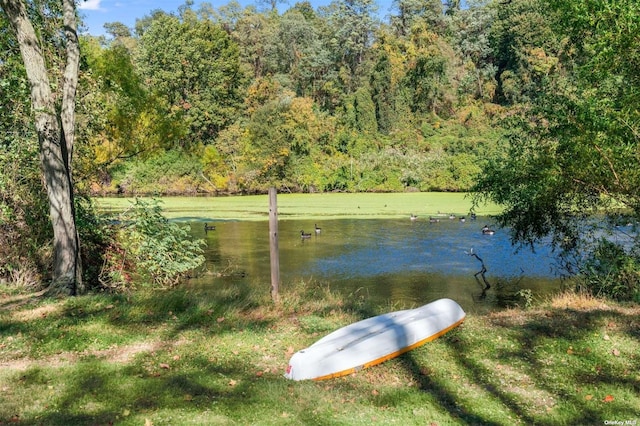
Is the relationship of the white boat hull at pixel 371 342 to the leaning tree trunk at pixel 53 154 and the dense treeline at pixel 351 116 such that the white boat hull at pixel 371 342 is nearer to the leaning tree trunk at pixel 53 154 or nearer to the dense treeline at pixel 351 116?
the dense treeline at pixel 351 116

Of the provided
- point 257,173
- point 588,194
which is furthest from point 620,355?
point 257,173

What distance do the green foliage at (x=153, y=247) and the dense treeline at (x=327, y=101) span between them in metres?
23.6

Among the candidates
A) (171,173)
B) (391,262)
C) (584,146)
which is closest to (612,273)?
(584,146)

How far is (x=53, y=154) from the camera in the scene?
28.2 ft

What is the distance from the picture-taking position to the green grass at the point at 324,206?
28.9m

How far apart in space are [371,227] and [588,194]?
1381 cm

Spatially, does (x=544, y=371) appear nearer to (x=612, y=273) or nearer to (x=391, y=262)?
(x=612, y=273)

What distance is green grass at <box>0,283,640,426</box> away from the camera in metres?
5.00

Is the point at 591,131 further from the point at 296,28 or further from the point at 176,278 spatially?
the point at 296,28

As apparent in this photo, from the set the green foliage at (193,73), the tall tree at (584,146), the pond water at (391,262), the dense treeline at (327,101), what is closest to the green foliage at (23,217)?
the pond water at (391,262)

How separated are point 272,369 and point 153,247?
6.20 metres

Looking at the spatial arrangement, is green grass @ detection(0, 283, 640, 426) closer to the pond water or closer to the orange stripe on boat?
the orange stripe on boat

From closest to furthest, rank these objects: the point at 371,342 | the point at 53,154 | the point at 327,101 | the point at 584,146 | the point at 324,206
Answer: the point at 371,342 → the point at 53,154 → the point at 584,146 → the point at 324,206 → the point at 327,101

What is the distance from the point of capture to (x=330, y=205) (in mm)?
33906
